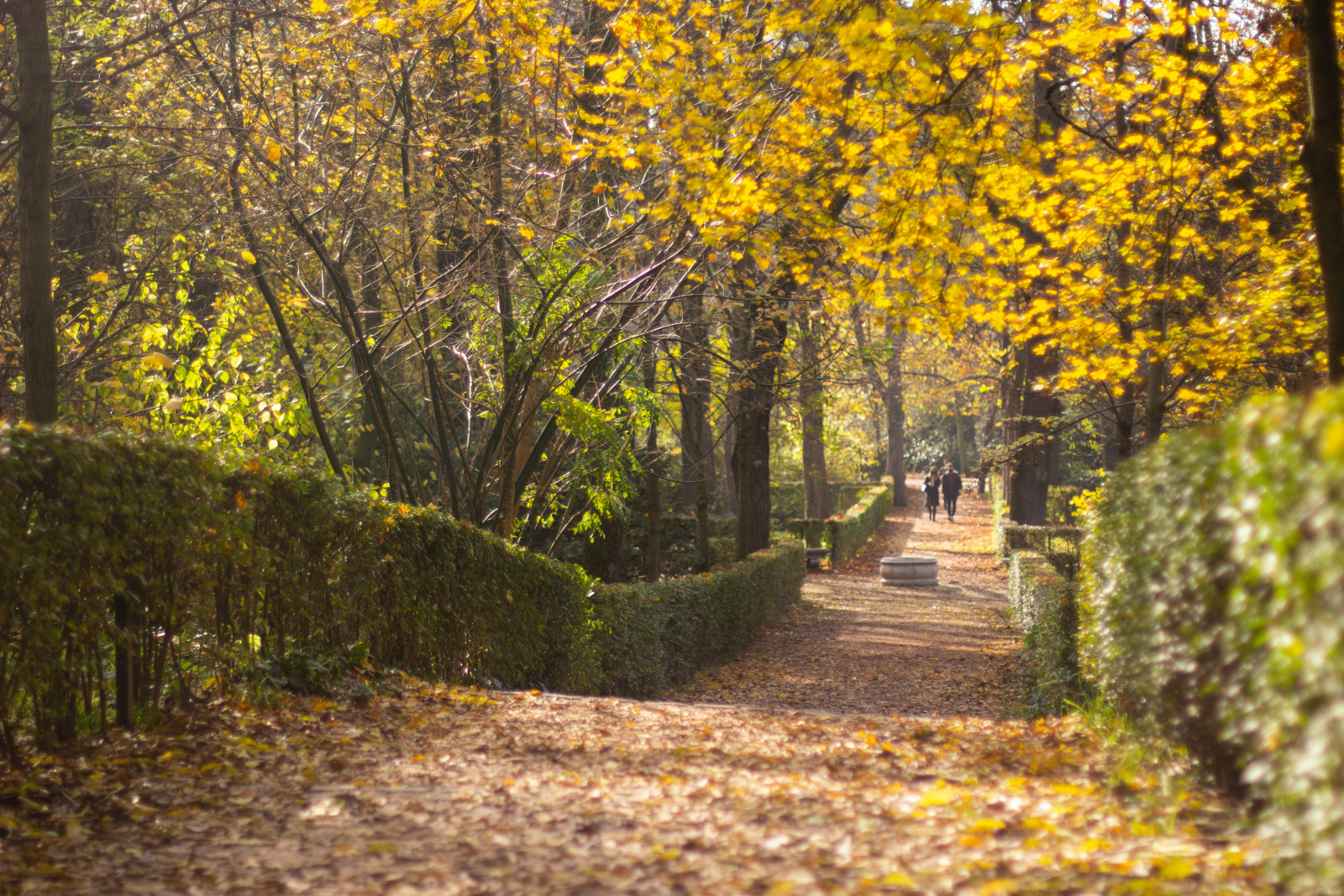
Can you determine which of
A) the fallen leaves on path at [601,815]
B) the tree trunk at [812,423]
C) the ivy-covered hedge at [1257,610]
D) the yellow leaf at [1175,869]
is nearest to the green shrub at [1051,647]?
the fallen leaves on path at [601,815]

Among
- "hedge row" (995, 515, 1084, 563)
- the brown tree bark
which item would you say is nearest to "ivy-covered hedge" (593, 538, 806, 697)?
"hedge row" (995, 515, 1084, 563)

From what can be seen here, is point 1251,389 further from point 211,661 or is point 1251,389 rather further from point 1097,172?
point 211,661

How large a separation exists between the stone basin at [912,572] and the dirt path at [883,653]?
11.4 inches

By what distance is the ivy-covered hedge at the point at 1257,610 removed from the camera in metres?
2.08

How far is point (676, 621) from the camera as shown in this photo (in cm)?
1094

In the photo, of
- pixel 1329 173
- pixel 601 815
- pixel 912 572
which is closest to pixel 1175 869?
pixel 601 815

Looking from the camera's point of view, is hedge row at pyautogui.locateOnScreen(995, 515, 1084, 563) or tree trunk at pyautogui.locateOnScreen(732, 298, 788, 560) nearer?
tree trunk at pyautogui.locateOnScreen(732, 298, 788, 560)

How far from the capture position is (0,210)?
11.2 meters

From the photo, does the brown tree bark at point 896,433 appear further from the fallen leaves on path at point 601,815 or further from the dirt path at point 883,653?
the fallen leaves on path at point 601,815

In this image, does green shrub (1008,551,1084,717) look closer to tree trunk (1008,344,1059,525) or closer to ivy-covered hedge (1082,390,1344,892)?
ivy-covered hedge (1082,390,1344,892)

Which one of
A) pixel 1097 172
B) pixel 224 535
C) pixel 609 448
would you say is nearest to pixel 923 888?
pixel 224 535

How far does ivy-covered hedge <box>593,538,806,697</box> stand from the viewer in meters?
9.45

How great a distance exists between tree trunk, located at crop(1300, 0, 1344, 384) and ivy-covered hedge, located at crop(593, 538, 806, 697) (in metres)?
6.28

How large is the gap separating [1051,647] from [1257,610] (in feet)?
20.1
